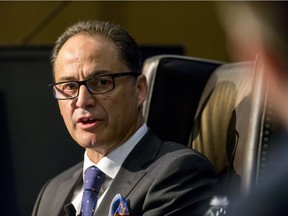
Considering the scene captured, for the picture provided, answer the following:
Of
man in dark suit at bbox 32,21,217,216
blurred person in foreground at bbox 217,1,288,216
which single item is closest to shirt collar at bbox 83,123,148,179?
man in dark suit at bbox 32,21,217,216

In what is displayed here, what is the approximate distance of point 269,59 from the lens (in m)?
1.26

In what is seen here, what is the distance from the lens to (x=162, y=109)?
2164 mm

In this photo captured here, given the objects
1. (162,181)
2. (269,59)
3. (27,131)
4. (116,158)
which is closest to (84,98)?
(116,158)

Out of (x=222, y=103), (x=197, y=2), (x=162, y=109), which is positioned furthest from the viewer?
(x=197, y=2)

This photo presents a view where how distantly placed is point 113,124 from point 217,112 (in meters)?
0.35

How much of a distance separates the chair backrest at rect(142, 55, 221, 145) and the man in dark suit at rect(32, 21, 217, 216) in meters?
0.26

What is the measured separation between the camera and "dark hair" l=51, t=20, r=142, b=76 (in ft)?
5.99

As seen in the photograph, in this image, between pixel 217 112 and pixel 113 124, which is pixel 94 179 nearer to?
pixel 113 124

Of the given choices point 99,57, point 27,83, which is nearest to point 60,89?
point 99,57

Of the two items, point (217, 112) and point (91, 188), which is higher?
point (217, 112)

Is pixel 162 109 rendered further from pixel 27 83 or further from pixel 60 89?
pixel 27 83

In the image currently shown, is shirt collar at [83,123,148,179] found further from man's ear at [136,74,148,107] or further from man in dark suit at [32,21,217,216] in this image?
man's ear at [136,74,148,107]

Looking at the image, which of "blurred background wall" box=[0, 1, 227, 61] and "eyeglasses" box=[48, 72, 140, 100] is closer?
"eyeglasses" box=[48, 72, 140, 100]

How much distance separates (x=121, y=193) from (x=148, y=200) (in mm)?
105
